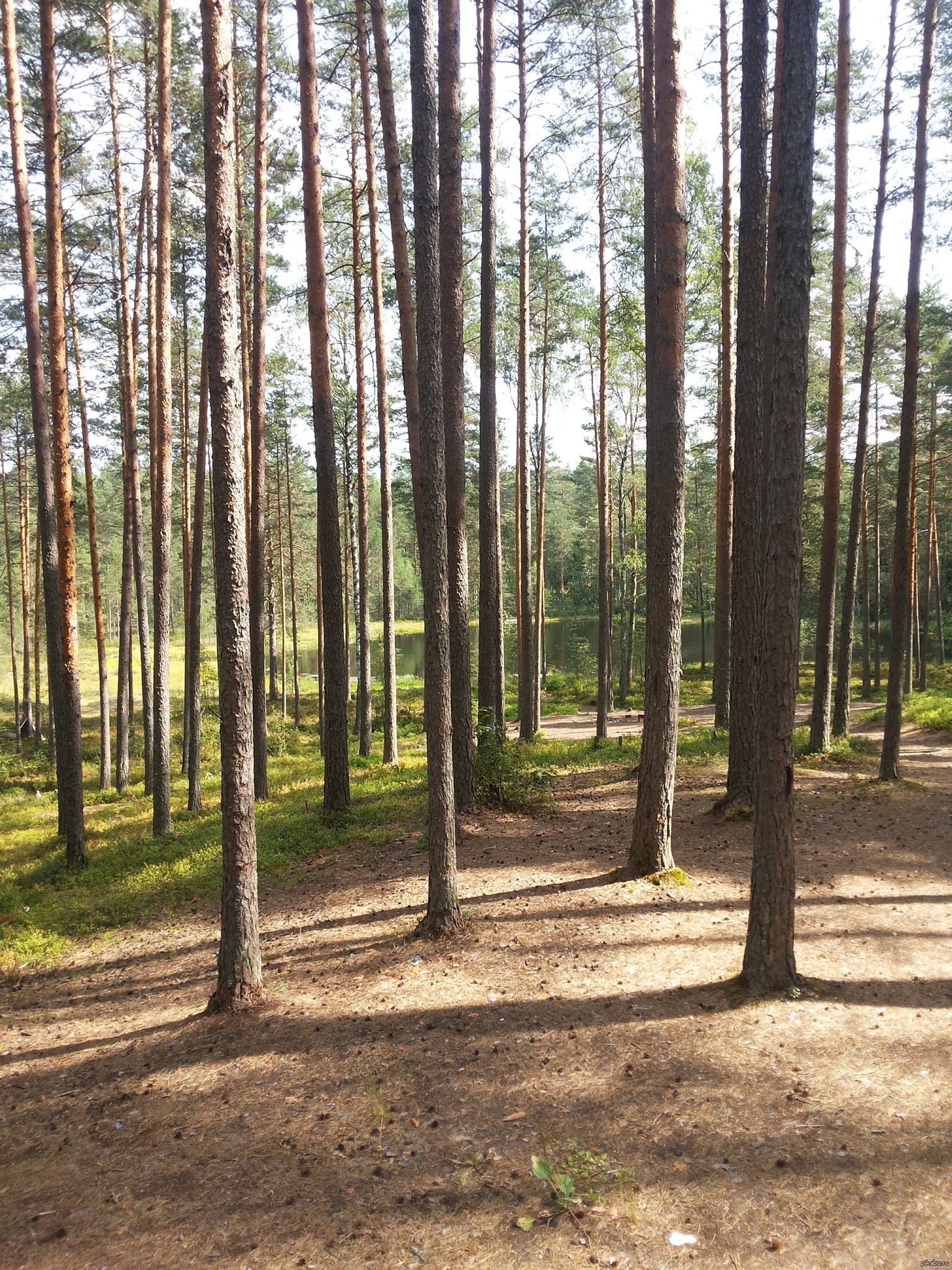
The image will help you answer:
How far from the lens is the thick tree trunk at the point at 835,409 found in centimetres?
1177

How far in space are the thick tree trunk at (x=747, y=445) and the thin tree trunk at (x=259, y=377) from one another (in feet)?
24.2

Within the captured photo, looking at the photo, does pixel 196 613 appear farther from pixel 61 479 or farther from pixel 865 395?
pixel 865 395

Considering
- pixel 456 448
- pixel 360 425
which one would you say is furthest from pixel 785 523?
pixel 360 425

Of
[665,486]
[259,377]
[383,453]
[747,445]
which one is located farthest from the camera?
[383,453]

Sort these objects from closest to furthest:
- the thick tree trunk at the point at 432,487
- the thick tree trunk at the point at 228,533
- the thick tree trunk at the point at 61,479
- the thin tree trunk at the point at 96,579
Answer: the thick tree trunk at the point at 228,533, the thick tree trunk at the point at 432,487, the thick tree trunk at the point at 61,479, the thin tree trunk at the point at 96,579

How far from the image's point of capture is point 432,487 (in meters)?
6.45

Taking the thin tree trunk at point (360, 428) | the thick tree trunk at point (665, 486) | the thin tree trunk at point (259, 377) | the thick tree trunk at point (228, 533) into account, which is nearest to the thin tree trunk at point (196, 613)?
the thin tree trunk at point (259, 377)

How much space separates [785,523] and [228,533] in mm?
4249

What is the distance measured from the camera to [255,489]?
1296 centimetres

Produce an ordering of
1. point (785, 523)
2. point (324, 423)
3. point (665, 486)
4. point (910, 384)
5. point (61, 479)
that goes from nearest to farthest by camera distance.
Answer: point (785, 523), point (665, 486), point (324, 423), point (910, 384), point (61, 479)

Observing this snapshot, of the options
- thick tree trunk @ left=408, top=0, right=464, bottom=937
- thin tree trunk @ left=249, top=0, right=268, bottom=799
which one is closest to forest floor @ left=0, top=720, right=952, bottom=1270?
thick tree trunk @ left=408, top=0, right=464, bottom=937

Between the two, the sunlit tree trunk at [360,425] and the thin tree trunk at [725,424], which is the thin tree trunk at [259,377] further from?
the thin tree trunk at [725,424]

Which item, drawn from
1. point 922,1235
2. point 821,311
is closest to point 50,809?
point 922,1235

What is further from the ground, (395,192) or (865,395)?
(395,192)
